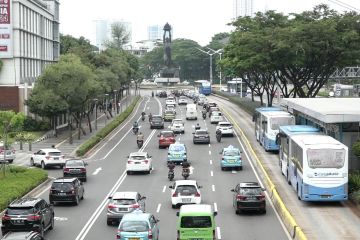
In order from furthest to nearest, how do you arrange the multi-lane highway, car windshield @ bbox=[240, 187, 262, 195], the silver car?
car windshield @ bbox=[240, 187, 262, 195] < the silver car < the multi-lane highway

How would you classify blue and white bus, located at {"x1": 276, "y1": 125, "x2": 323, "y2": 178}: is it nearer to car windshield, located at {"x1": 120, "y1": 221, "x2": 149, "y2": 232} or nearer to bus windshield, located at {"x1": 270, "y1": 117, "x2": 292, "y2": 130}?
bus windshield, located at {"x1": 270, "y1": 117, "x2": 292, "y2": 130}

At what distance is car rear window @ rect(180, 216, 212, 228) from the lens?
2644 centimetres

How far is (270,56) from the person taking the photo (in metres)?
77.2

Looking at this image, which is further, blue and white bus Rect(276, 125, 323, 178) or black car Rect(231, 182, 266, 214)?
blue and white bus Rect(276, 125, 323, 178)

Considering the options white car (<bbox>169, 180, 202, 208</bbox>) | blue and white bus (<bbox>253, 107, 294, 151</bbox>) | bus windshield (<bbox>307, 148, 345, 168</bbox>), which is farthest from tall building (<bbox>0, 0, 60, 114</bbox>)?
bus windshield (<bbox>307, 148, 345, 168</bbox>)

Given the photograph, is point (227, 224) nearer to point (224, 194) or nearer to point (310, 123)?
point (224, 194)

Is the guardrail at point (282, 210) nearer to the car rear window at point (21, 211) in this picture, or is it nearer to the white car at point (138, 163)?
the white car at point (138, 163)

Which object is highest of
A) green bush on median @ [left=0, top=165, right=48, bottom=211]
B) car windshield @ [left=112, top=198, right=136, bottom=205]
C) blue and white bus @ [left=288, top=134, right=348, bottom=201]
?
blue and white bus @ [left=288, top=134, right=348, bottom=201]

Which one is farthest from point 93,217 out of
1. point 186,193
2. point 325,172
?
point 325,172

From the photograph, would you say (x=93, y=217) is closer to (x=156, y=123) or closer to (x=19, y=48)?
(x=156, y=123)

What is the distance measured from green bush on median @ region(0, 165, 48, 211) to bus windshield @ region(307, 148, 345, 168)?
14999 mm

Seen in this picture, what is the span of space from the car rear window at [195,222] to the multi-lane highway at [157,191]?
2681mm

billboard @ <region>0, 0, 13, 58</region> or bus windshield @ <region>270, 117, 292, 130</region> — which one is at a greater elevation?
billboard @ <region>0, 0, 13, 58</region>

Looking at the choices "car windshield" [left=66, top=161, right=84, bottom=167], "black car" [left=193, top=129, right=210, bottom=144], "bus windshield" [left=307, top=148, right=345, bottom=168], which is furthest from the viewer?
"black car" [left=193, top=129, right=210, bottom=144]
